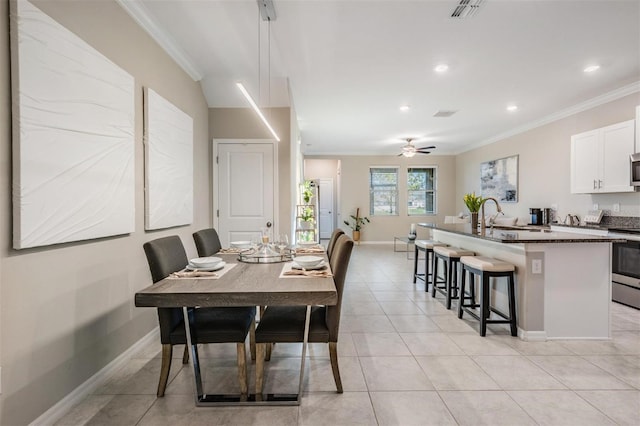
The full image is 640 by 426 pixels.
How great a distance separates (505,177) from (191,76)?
21.5 ft

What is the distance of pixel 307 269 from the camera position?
218 centimetres

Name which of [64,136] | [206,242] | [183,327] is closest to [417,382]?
[183,327]

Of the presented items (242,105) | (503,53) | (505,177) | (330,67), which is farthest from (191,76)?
(505,177)

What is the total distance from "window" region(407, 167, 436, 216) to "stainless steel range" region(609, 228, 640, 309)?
19.0 feet

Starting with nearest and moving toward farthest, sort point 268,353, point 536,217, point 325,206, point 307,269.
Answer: point 307,269
point 268,353
point 536,217
point 325,206

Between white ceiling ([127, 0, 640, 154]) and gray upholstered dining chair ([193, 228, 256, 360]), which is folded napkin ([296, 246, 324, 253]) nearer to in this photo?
gray upholstered dining chair ([193, 228, 256, 360])

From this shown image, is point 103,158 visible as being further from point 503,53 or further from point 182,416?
point 503,53

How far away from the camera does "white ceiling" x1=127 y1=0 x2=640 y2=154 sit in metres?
2.69

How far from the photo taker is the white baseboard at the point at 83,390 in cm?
179

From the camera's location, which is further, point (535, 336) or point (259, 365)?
point (535, 336)

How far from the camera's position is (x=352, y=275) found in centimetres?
557

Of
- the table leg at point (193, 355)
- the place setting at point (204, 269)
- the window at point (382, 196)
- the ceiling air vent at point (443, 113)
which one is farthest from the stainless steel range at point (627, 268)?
the window at point (382, 196)

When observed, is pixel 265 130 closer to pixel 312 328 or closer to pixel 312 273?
→ pixel 312 273

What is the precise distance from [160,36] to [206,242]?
194 centimetres
